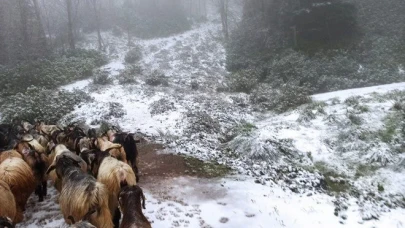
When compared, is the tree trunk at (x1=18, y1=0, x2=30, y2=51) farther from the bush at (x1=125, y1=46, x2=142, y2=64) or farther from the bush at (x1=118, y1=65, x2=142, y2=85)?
the bush at (x1=118, y1=65, x2=142, y2=85)

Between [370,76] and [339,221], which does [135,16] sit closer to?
[370,76]

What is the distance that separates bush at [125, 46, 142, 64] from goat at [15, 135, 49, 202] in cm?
2270

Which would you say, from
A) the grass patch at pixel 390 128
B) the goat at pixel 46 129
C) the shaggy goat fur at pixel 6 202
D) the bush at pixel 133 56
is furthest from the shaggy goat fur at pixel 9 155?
the bush at pixel 133 56

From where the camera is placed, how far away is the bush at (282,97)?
18562mm

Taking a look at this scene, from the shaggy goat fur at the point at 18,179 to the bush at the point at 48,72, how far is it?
13880 millimetres

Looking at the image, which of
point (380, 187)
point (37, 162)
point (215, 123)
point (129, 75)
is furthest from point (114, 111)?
point (380, 187)

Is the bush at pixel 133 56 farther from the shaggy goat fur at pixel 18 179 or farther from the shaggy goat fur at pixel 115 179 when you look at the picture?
the shaggy goat fur at pixel 115 179

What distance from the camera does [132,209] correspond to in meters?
5.46

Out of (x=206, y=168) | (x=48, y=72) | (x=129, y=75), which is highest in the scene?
(x=48, y=72)

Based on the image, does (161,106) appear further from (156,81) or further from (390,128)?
(390,128)

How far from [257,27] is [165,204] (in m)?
27.1

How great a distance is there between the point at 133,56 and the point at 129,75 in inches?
288

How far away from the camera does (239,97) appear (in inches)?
811

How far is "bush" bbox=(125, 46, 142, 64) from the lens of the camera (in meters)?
30.5
